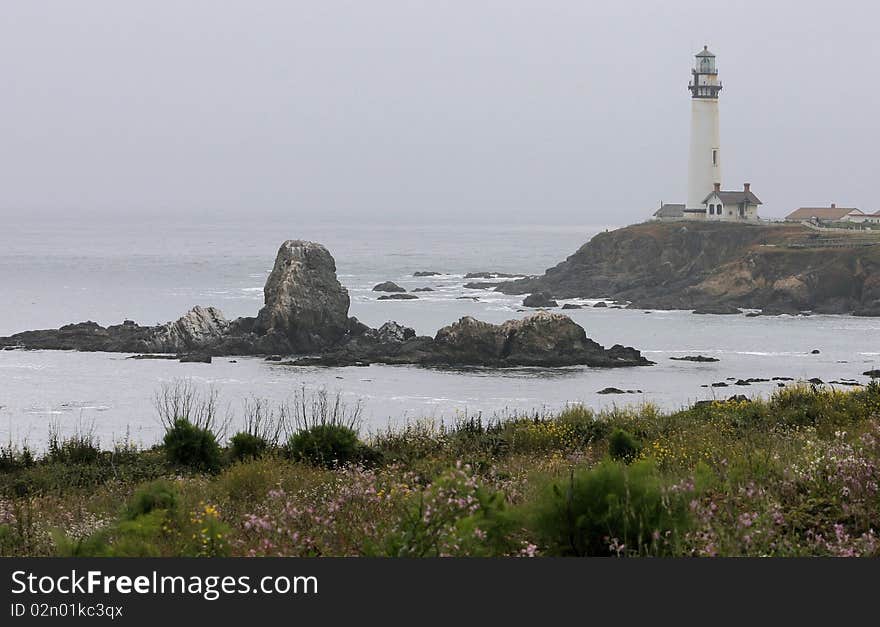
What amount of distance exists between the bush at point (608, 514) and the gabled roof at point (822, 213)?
99.5m

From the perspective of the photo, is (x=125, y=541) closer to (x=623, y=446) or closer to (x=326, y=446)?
(x=623, y=446)

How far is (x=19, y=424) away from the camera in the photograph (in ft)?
120

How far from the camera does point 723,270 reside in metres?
81.0

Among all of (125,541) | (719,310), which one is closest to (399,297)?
(719,310)

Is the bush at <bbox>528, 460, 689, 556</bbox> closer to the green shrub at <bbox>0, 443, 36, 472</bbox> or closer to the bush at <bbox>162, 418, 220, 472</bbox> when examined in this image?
the bush at <bbox>162, 418, 220, 472</bbox>

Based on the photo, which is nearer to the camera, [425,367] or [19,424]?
[19,424]

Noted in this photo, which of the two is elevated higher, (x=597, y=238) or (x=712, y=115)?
(x=712, y=115)

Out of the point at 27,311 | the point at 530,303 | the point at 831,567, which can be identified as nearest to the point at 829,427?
the point at 831,567

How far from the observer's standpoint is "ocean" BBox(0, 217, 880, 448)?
39.2 meters

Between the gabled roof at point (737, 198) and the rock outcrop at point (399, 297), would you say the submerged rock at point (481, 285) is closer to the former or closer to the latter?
the rock outcrop at point (399, 297)

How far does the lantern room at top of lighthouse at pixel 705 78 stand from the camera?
9994 cm

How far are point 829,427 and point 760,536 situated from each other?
8.24 meters

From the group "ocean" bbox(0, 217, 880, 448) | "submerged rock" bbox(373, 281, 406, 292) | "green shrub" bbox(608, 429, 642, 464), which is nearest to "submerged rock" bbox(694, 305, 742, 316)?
"ocean" bbox(0, 217, 880, 448)

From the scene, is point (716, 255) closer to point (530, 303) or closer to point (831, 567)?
point (530, 303)
